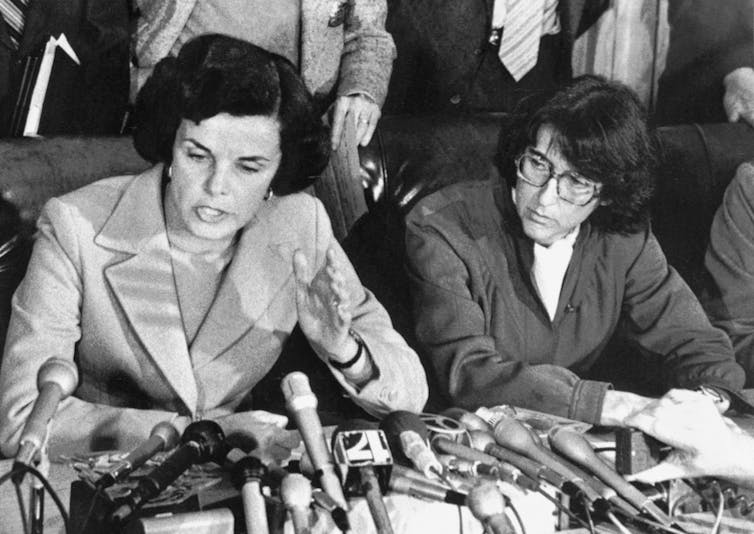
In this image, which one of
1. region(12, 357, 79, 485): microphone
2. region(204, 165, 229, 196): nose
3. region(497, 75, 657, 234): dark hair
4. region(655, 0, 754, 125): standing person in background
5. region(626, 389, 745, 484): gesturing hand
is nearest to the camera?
region(12, 357, 79, 485): microphone

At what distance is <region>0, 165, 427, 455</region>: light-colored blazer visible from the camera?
1.41 m

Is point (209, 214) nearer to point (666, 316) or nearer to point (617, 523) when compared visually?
point (617, 523)

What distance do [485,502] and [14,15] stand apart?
1.18m

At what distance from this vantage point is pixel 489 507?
931 millimetres

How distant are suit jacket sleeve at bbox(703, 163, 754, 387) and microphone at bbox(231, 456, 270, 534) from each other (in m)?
1.18

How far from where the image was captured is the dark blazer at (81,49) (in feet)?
5.37

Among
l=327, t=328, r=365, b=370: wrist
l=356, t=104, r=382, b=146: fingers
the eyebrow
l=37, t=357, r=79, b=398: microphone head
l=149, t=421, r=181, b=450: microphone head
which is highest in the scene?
l=356, t=104, r=382, b=146: fingers

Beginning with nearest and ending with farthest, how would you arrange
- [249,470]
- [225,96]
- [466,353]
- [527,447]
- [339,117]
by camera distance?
[249,470] < [527,447] < [225,96] < [466,353] < [339,117]

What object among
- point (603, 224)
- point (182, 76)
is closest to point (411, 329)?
point (603, 224)

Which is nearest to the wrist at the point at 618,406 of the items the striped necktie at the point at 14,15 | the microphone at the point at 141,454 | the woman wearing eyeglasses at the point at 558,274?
the woman wearing eyeglasses at the point at 558,274

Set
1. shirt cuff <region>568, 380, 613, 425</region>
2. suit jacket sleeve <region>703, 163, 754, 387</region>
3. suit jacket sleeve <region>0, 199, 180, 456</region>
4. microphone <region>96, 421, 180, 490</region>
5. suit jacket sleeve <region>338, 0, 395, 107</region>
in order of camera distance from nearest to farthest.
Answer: microphone <region>96, 421, 180, 490</region>
suit jacket sleeve <region>0, 199, 180, 456</region>
shirt cuff <region>568, 380, 613, 425</region>
suit jacket sleeve <region>338, 0, 395, 107</region>
suit jacket sleeve <region>703, 163, 754, 387</region>

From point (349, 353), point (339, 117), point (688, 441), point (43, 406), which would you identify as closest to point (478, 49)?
point (339, 117)

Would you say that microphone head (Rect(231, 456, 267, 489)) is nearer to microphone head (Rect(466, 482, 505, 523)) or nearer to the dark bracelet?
microphone head (Rect(466, 482, 505, 523))

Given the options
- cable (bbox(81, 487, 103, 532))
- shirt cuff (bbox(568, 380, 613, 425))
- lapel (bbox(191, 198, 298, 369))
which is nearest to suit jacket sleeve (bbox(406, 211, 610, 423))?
shirt cuff (bbox(568, 380, 613, 425))
